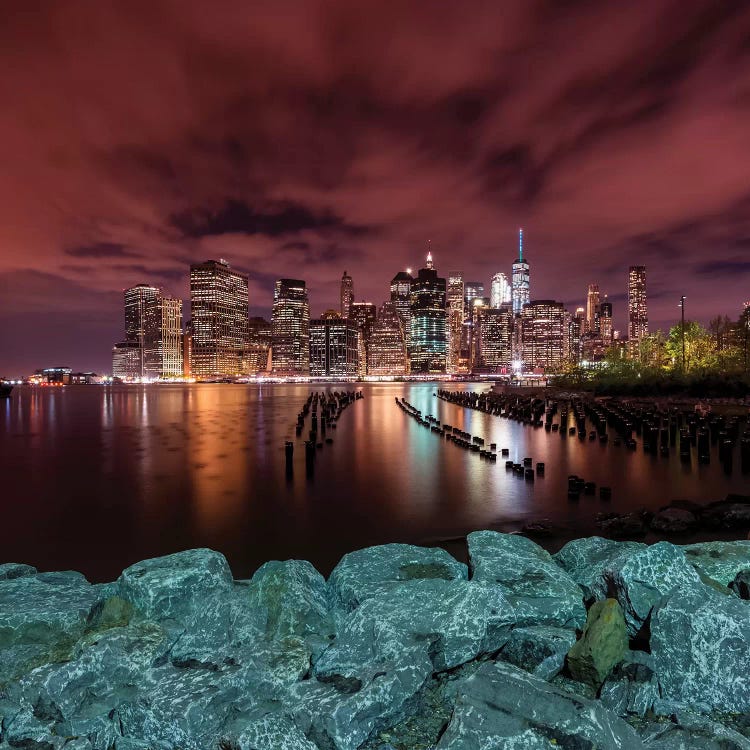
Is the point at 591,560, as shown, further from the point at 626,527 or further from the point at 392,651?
the point at 626,527

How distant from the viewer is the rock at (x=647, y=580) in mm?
5395

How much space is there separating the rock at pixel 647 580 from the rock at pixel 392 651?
148 centimetres

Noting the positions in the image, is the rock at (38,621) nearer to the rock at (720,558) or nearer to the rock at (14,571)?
the rock at (14,571)

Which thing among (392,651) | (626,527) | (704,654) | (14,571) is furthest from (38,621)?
(626,527)

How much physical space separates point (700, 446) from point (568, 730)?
72.9 feet

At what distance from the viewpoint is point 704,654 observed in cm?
464

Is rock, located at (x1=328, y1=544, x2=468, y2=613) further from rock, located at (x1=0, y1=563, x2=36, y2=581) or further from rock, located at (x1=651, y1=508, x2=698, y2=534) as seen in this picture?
rock, located at (x1=651, y1=508, x2=698, y2=534)

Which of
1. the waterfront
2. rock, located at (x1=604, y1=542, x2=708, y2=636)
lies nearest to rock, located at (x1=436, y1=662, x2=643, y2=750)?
rock, located at (x1=604, y1=542, x2=708, y2=636)

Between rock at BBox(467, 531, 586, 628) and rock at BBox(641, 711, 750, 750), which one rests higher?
rock at BBox(467, 531, 586, 628)

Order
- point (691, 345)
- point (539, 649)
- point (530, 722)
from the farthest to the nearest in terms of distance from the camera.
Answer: point (691, 345) → point (539, 649) → point (530, 722)

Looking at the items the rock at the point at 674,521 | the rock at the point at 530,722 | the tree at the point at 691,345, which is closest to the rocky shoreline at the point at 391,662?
the rock at the point at 530,722

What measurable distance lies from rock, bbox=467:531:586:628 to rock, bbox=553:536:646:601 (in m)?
0.32

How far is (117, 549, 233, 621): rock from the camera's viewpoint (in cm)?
623

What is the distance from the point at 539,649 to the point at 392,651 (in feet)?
5.47
